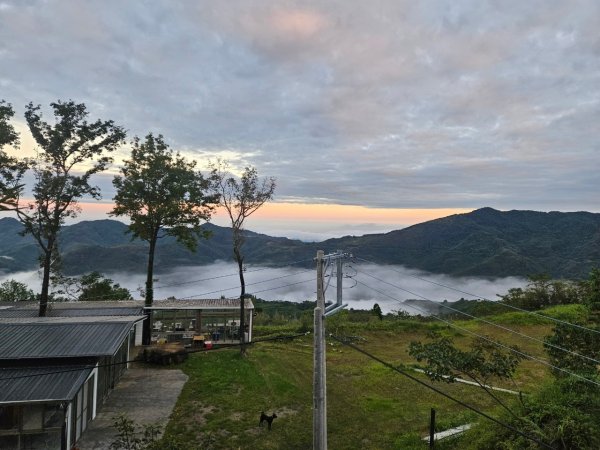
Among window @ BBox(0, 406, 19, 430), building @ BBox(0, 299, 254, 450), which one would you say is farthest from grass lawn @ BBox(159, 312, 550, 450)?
window @ BBox(0, 406, 19, 430)

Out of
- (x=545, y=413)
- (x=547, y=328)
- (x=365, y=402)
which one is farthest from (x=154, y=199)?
(x=547, y=328)

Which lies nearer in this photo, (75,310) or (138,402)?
(138,402)

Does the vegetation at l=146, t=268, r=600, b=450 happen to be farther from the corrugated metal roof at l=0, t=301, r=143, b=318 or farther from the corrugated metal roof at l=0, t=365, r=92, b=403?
the corrugated metal roof at l=0, t=301, r=143, b=318

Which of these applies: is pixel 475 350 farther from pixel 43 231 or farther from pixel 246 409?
pixel 43 231

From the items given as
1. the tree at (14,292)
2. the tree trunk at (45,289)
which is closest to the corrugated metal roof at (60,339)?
the tree trunk at (45,289)

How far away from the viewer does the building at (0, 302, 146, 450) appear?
39.9ft

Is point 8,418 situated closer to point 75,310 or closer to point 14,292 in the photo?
point 75,310

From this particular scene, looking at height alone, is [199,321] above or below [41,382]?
below

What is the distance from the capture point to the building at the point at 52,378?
12.1 meters

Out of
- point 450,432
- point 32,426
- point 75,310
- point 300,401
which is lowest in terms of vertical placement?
point 300,401

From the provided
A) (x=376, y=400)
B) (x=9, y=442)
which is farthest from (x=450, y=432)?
(x=9, y=442)

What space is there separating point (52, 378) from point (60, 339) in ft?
8.47

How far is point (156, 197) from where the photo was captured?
1054 inches

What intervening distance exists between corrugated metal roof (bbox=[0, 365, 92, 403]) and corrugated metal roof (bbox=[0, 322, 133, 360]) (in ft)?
1.59
